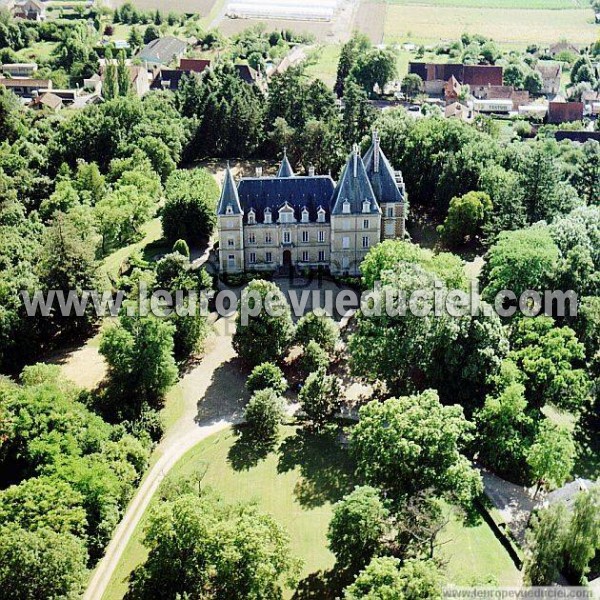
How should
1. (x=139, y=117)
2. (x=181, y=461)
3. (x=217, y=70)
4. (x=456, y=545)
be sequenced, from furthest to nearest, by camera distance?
1. (x=217, y=70)
2. (x=139, y=117)
3. (x=181, y=461)
4. (x=456, y=545)

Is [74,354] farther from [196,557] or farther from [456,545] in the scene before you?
[456,545]

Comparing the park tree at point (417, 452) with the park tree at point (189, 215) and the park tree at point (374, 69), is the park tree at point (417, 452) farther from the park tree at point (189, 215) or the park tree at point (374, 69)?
the park tree at point (374, 69)

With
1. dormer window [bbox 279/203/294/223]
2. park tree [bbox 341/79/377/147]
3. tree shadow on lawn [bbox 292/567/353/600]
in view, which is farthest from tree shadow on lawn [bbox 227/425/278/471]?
park tree [bbox 341/79/377/147]

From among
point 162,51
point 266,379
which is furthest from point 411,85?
point 266,379

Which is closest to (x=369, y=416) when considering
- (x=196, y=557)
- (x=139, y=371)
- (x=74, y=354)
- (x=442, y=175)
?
(x=196, y=557)

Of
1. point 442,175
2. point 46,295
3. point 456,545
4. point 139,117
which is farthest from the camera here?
point 139,117

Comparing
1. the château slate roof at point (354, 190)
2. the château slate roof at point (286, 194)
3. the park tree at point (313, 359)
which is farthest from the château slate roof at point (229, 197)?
the park tree at point (313, 359)

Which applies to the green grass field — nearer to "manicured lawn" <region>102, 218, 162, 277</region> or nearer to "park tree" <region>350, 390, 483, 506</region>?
"park tree" <region>350, 390, 483, 506</region>
